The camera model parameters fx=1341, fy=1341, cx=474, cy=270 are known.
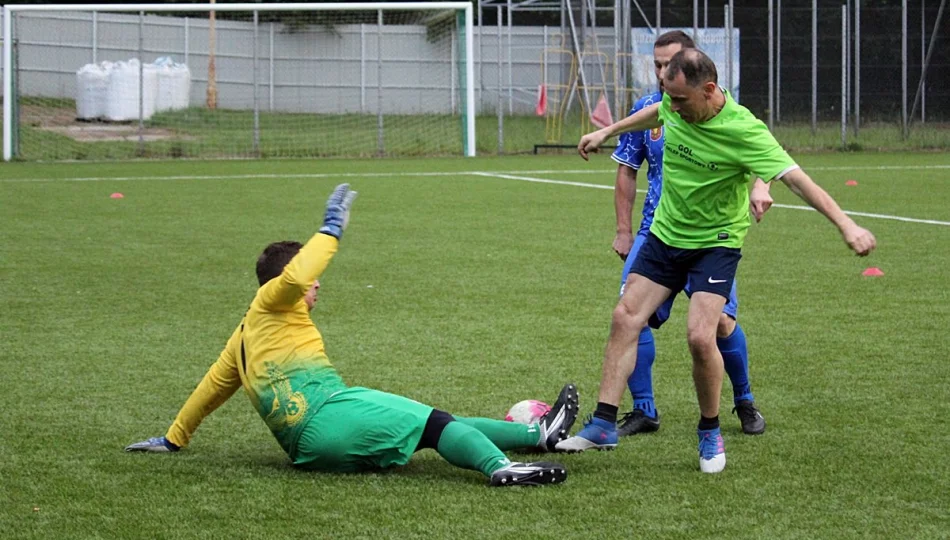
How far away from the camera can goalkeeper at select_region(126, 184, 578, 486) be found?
4.76 meters

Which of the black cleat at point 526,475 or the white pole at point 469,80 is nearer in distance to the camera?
the black cleat at point 526,475

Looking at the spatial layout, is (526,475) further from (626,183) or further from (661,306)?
(626,183)

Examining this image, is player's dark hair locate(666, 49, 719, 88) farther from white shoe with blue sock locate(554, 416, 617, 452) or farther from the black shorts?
white shoe with blue sock locate(554, 416, 617, 452)

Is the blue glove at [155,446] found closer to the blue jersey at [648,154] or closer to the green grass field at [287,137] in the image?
the blue jersey at [648,154]

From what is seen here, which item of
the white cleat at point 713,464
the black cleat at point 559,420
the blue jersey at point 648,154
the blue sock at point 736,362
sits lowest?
the white cleat at point 713,464

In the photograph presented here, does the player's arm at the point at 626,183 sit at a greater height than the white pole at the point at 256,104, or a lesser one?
lesser

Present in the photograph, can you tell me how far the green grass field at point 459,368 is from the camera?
14.6 feet

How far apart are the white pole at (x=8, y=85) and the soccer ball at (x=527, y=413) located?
19.9 metres

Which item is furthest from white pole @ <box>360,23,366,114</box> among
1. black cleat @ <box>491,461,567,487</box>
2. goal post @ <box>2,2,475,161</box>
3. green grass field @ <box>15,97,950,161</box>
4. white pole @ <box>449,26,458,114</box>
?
black cleat @ <box>491,461,567,487</box>

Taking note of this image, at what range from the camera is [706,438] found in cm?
505

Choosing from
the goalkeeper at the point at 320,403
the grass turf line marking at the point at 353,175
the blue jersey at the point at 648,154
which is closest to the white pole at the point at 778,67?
the grass turf line marking at the point at 353,175

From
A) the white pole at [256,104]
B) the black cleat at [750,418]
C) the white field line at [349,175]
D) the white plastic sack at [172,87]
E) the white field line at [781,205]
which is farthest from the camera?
the white plastic sack at [172,87]

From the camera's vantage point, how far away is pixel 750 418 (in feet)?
18.7

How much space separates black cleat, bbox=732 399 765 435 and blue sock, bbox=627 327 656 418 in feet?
1.21
